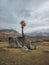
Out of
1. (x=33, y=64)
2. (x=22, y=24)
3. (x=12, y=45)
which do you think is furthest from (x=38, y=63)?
(x=22, y=24)

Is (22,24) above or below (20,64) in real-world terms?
above

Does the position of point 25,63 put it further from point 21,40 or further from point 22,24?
point 22,24

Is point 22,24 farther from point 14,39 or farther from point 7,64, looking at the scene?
point 7,64

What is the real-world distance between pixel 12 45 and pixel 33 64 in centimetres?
1239

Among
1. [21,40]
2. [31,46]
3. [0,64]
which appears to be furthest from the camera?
[21,40]

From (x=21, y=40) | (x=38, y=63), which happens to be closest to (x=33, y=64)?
(x=38, y=63)

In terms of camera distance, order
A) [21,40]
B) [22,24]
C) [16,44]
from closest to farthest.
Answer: [16,44]
[21,40]
[22,24]

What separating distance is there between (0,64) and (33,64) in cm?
341

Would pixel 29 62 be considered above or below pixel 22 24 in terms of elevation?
below

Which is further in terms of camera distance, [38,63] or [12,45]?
[12,45]

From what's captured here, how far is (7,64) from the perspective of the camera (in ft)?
49.1

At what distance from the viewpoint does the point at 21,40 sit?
100ft

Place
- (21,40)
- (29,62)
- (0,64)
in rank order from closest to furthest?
(0,64), (29,62), (21,40)

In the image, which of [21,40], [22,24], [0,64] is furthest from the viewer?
[22,24]
